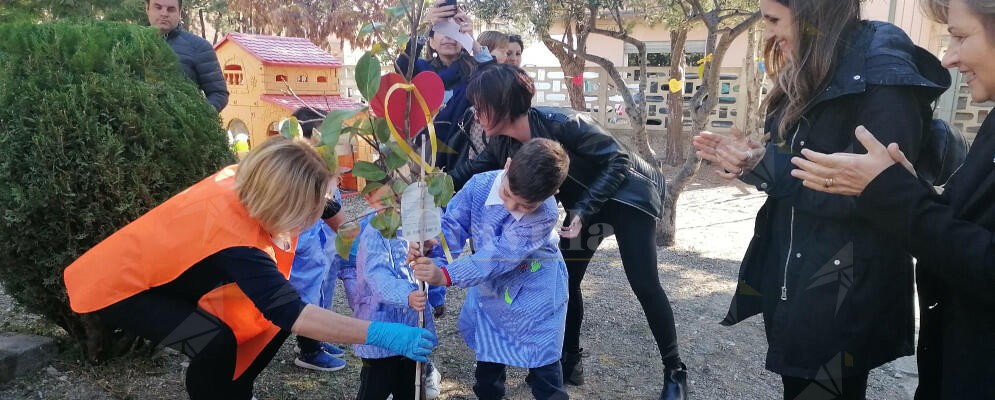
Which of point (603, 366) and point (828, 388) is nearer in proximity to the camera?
point (828, 388)

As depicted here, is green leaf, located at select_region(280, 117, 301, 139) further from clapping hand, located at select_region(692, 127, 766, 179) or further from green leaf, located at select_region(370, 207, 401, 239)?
clapping hand, located at select_region(692, 127, 766, 179)

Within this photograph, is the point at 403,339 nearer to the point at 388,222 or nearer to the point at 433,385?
the point at 388,222

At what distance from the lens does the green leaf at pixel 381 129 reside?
1635 millimetres

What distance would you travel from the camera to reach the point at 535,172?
2.03m

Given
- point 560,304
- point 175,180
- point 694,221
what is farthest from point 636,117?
point 175,180

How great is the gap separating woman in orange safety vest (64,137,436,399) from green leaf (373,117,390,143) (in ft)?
0.88

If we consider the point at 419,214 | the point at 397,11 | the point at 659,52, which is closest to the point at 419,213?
the point at 419,214

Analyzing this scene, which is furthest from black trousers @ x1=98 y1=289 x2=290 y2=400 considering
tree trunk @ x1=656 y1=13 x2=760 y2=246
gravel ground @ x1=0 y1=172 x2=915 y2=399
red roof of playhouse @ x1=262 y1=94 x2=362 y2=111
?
red roof of playhouse @ x1=262 y1=94 x2=362 y2=111

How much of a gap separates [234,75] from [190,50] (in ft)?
12.0

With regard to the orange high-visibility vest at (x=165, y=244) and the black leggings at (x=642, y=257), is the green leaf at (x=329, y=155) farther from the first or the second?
the black leggings at (x=642, y=257)

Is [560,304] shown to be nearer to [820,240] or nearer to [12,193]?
[820,240]

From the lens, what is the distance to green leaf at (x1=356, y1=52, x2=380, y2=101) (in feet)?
5.01

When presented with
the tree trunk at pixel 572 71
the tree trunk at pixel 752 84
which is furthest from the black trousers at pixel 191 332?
the tree trunk at pixel 752 84

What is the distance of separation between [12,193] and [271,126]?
475 centimetres
